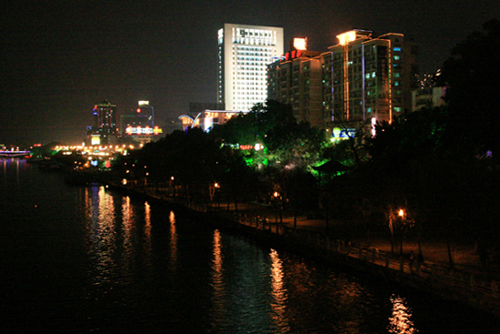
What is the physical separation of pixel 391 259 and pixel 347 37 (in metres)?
78.4

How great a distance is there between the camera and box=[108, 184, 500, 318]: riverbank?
21156 millimetres

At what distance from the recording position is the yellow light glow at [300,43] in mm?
116500

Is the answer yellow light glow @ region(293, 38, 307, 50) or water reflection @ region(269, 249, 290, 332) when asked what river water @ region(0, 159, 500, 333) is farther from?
yellow light glow @ region(293, 38, 307, 50)

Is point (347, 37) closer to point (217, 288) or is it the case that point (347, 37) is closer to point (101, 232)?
point (101, 232)

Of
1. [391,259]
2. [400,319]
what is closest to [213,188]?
[391,259]

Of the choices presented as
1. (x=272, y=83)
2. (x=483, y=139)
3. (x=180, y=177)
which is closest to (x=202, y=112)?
(x=272, y=83)

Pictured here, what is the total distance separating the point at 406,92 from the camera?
308 ft

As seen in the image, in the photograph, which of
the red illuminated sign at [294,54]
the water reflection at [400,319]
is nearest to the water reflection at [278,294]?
the water reflection at [400,319]

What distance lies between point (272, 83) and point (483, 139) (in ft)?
468

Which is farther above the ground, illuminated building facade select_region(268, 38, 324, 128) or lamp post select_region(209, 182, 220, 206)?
illuminated building facade select_region(268, 38, 324, 128)

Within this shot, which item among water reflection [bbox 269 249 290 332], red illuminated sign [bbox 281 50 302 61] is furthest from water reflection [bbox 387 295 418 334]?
red illuminated sign [bbox 281 50 302 61]

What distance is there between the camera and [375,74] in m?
91.1

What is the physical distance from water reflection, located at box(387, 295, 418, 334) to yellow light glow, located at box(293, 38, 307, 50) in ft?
328

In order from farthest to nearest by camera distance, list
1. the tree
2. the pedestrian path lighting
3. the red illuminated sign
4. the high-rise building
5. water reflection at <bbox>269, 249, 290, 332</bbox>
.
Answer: the red illuminated sign → the high-rise building → the pedestrian path lighting → the tree → water reflection at <bbox>269, 249, 290, 332</bbox>
